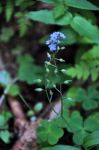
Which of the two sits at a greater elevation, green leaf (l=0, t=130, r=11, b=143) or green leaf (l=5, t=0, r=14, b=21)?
green leaf (l=5, t=0, r=14, b=21)

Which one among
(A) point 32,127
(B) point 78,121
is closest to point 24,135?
(A) point 32,127

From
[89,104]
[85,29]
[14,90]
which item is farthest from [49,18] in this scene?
[14,90]

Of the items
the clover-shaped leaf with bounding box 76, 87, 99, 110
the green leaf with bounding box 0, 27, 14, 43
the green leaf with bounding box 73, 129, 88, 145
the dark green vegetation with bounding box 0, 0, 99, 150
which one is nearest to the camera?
the green leaf with bounding box 73, 129, 88, 145

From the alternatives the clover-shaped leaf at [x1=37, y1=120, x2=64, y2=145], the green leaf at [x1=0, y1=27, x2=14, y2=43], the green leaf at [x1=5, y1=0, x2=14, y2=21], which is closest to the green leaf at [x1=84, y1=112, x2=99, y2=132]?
the clover-shaped leaf at [x1=37, y1=120, x2=64, y2=145]

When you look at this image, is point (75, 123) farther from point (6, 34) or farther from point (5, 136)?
point (6, 34)

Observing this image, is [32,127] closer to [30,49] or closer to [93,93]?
[93,93]

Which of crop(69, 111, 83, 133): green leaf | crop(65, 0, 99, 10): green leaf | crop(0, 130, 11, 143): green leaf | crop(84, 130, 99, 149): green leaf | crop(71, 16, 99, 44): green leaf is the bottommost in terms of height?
crop(0, 130, 11, 143): green leaf

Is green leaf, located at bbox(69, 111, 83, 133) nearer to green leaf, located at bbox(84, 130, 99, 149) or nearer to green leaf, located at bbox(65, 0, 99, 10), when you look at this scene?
green leaf, located at bbox(84, 130, 99, 149)

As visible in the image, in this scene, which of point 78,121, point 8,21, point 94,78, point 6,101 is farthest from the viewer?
point 8,21
